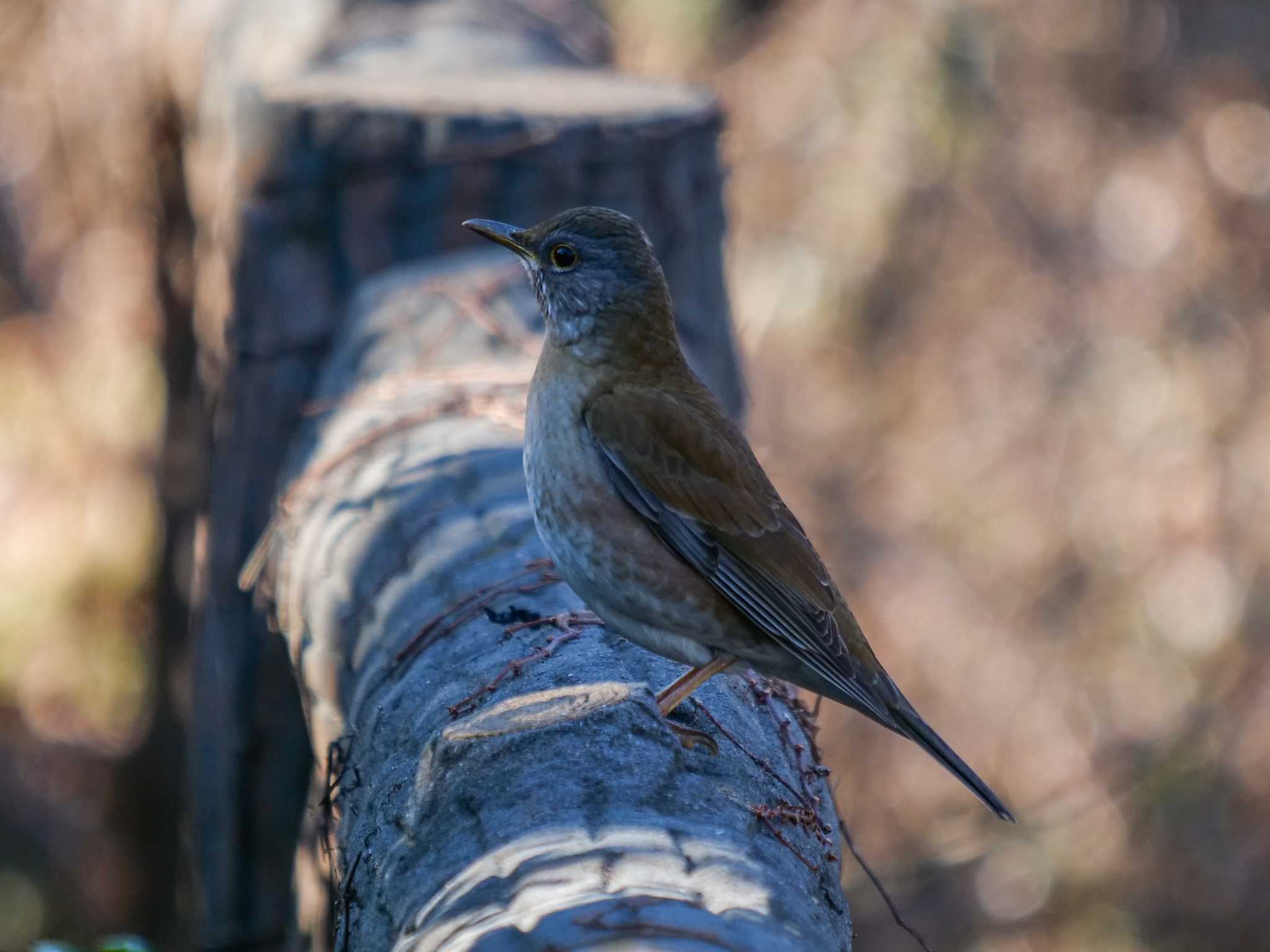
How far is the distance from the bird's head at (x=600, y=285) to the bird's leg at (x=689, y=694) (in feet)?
2.33

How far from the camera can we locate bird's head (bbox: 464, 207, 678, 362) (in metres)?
2.98

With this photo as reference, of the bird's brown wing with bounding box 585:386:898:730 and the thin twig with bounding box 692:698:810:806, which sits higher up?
the bird's brown wing with bounding box 585:386:898:730

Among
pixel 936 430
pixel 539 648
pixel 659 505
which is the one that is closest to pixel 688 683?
pixel 539 648

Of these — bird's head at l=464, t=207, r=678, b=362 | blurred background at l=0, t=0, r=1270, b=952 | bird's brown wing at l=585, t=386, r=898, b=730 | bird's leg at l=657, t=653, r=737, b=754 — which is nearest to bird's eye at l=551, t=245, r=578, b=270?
bird's head at l=464, t=207, r=678, b=362

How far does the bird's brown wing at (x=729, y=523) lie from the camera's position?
8.77ft

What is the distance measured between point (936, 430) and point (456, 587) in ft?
19.2

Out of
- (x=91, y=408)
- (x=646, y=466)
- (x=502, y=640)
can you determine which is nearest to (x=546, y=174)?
(x=646, y=466)

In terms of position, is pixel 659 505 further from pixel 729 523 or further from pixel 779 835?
pixel 779 835

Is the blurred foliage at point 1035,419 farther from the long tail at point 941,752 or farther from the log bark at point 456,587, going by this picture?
the long tail at point 941,752

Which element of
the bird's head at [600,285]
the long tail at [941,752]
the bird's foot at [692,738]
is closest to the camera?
the bird's foot at [692,738]

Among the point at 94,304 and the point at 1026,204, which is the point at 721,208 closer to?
the point at 1026,204

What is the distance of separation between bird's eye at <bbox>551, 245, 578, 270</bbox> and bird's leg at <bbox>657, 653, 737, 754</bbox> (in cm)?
93

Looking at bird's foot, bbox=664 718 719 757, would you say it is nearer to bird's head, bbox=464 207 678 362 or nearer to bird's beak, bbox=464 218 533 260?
bird's head, bbox=464 207 678 362

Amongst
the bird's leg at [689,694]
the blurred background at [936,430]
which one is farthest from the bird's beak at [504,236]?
the blurred background at [936,430]
